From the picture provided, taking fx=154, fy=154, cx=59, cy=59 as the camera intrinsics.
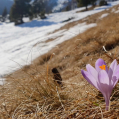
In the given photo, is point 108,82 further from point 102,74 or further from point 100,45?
point 100,45

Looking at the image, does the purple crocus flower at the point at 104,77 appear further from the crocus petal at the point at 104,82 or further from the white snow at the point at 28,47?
the white snow at the point at 28,47

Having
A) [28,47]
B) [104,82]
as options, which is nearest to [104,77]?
[104,82]

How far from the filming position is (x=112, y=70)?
0.50m

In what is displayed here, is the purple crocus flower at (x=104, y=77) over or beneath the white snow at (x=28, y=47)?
over

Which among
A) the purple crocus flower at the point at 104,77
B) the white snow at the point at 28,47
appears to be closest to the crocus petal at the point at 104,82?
the purple crocus flower at the point at 104,77

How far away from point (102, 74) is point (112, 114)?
29 centimetres

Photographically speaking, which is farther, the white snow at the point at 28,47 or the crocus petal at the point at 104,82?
the white snow at the point at 28,47

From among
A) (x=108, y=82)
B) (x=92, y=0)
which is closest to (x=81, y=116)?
(x=108, y=82)

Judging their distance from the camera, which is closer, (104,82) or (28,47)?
(104,82)

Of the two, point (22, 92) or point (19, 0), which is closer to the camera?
point (22, 92)

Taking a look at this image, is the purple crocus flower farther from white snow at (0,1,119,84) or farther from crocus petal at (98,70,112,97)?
white snow at (0,1,119,84)

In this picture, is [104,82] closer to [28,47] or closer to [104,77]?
[104,77]

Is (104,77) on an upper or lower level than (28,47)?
upper

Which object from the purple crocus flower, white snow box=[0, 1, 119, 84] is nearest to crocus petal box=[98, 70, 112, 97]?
the purple crocus flower
